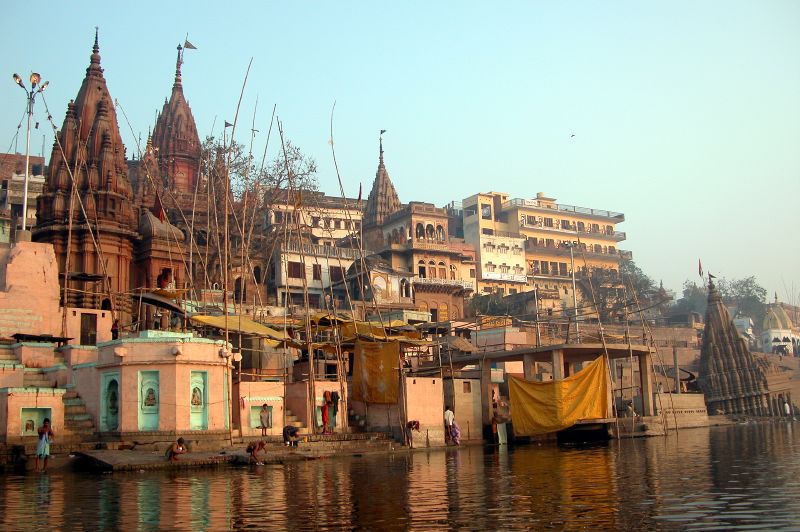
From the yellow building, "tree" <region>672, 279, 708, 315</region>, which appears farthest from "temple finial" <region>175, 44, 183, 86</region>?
"tree" <region>672, 279, 708, 315</region>

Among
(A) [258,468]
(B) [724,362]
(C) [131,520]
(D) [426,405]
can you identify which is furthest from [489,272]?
(C) [131,520]

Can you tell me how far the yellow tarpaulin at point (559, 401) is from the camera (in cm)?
2773

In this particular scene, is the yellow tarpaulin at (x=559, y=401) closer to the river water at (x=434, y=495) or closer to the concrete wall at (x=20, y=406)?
the river water at (x=434, y=495)

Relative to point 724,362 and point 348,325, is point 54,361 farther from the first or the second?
point 724,362

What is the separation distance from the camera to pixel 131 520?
10570 millimetres

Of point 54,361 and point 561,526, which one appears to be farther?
point 54,361

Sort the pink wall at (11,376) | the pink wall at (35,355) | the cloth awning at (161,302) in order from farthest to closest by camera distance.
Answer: the cloth awning at (161,302) → the pink wall at (35,355) → the pink wall at (11,376)

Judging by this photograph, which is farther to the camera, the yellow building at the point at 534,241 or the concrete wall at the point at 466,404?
the yellow building at the point at 534,241

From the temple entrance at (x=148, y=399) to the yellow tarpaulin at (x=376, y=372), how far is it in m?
7.35

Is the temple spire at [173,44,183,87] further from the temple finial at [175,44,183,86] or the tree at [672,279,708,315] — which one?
the tree at [672,279,708,315]

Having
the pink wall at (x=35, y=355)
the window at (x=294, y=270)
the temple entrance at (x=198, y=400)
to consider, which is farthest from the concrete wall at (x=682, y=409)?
the window at (x=294, y=270)

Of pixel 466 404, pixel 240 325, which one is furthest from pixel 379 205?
pixel 240 325

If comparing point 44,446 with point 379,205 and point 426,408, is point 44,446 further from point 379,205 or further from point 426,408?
point 379,205

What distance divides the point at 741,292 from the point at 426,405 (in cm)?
8371
